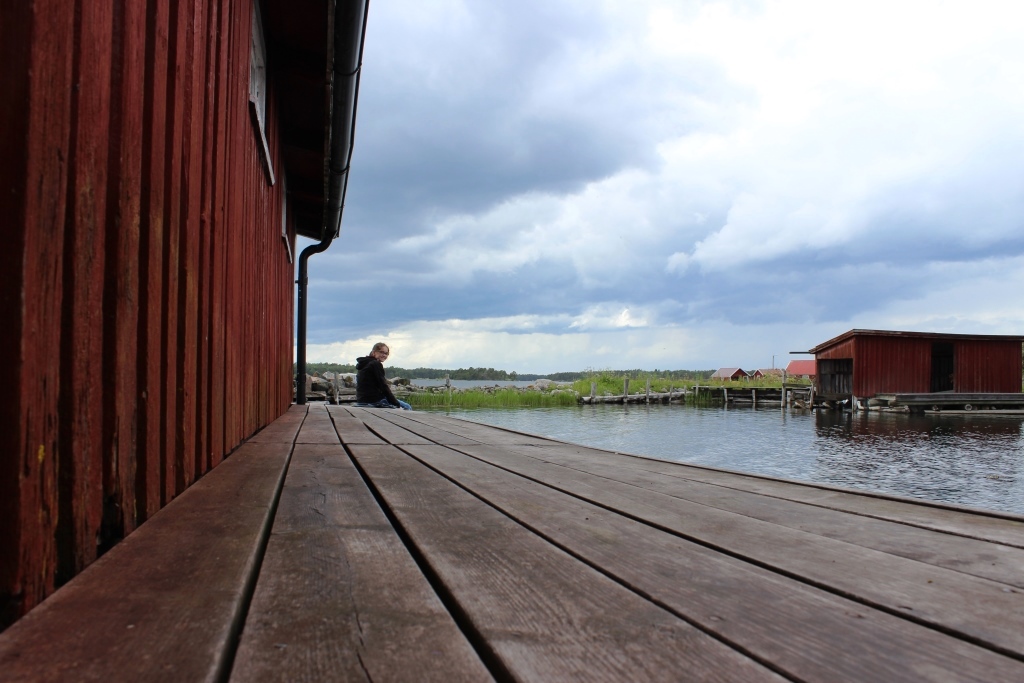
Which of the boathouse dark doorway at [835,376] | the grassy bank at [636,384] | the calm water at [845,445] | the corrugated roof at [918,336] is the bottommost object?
the calm water at [845,445]

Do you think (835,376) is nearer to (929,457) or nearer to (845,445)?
(845,445)

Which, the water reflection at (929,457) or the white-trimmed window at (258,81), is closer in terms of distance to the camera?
the white-trimmed window at (258,81)

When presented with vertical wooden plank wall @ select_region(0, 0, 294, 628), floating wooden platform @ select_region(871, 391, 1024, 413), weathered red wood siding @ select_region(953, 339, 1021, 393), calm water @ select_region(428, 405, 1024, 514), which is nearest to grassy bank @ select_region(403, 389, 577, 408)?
calm water @ select_region(428, 405, 1024, 514)

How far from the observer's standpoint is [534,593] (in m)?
0.91

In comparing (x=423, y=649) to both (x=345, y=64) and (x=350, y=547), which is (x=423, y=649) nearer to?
(x=350, y=547)

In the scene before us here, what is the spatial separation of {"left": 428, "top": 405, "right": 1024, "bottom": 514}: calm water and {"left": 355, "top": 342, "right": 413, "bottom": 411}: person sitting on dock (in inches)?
81.5

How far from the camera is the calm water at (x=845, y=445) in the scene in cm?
932

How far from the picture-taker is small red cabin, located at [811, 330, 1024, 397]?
2334 centimetres

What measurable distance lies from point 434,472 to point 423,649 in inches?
56.9

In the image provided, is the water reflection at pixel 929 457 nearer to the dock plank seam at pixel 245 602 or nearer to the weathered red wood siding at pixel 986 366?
the weathered red wood siding at pixel 986 366

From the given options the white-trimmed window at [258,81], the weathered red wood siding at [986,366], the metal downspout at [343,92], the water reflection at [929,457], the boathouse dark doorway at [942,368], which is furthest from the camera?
the boathouse dark doorway at [942,368]

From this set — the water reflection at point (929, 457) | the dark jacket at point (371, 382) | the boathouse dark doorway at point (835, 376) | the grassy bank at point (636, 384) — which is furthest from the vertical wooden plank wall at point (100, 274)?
the grassy bank at point (636, 384)

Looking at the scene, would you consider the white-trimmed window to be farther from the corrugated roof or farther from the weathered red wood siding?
the weathered red wood siding

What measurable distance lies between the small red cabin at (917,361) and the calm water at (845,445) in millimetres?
1848
